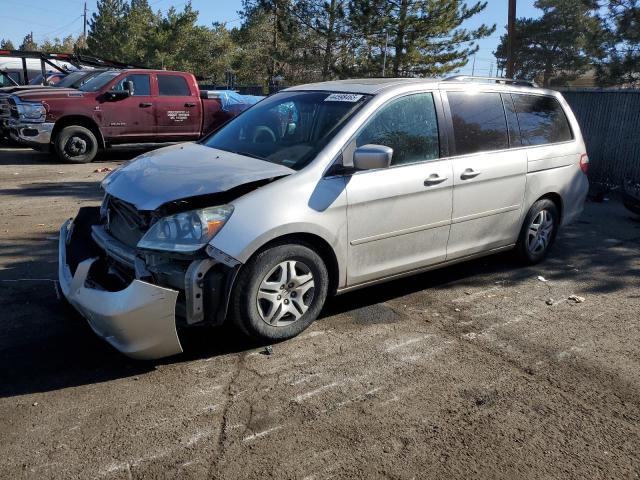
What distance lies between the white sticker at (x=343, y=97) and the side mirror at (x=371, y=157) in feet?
2.03

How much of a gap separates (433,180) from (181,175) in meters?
1.99

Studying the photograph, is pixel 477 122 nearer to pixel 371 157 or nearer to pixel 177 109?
pixel 371 157

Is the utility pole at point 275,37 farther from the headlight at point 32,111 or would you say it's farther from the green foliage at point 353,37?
the headlight at point 32,111

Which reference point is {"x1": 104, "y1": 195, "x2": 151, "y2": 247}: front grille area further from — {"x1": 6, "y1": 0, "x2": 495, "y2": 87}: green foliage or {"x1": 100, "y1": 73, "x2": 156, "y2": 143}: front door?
{"x1": 6, "y1": 0, "x2": 495, "y2": 87}: green foliage

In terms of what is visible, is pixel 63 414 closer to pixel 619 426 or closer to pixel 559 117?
pixel 619 426

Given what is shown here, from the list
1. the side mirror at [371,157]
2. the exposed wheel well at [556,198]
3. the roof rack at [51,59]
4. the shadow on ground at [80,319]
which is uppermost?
the roof rack at [51,59]

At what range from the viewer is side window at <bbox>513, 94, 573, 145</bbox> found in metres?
5.80

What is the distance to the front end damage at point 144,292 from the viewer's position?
346 centimetres

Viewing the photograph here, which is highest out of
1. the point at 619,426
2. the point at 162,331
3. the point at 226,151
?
the point at 226,151

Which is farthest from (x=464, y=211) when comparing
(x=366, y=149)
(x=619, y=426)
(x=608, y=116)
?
(x=608, y=116)

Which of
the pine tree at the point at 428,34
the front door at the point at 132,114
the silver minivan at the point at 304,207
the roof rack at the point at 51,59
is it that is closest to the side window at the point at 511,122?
the silver minivan at the point at 304,207

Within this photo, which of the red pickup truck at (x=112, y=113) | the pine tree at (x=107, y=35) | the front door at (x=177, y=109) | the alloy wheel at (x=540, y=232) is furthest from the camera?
the pine tree at (x=107, y=35)

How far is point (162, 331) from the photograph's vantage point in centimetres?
355

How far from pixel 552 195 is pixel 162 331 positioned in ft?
14.1
